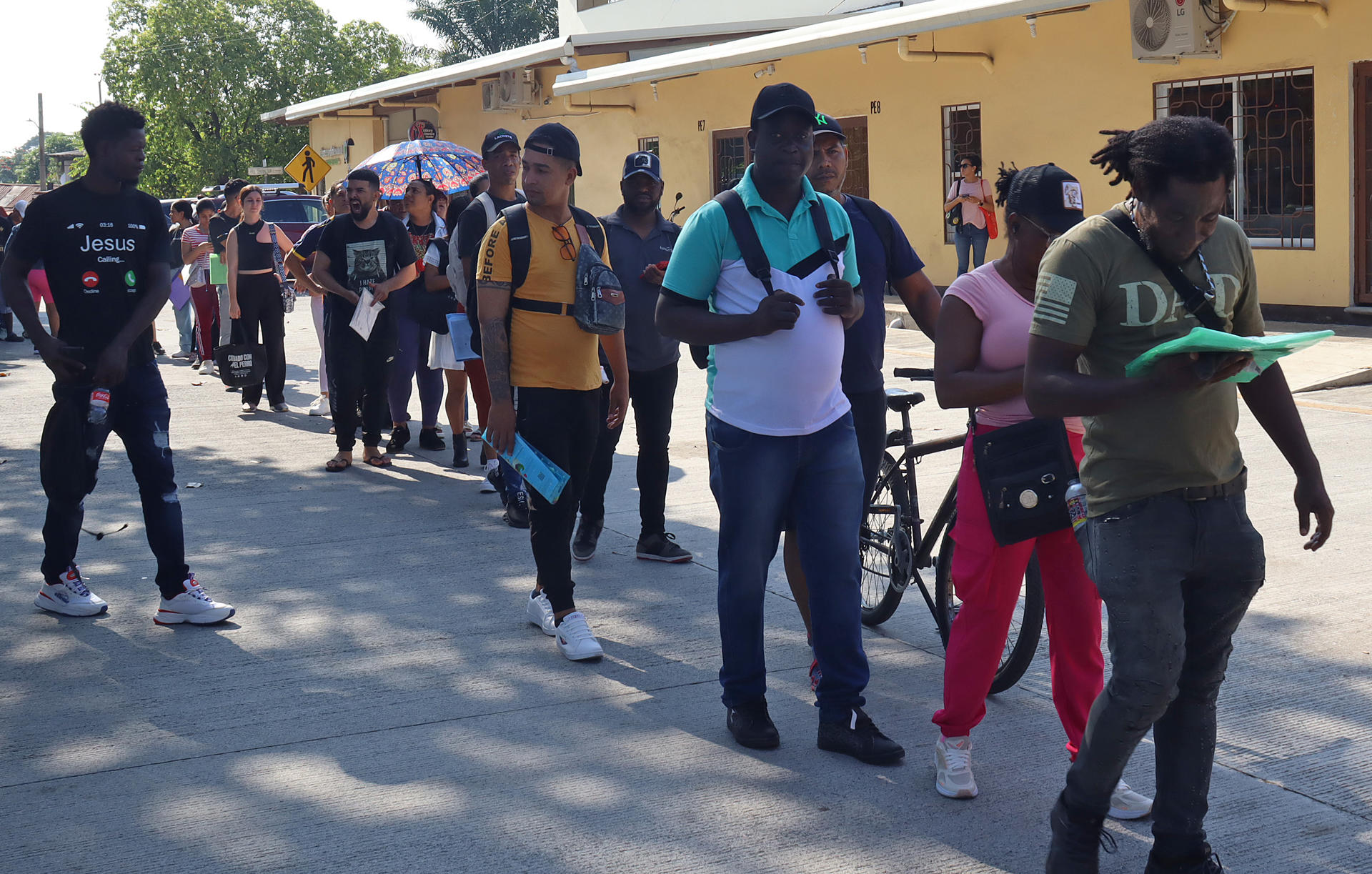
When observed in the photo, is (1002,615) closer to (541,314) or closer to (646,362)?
(541,314)

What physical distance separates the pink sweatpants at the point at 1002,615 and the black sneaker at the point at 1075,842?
0.67 metres

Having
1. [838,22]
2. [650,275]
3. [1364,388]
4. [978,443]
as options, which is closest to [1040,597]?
[978,443]

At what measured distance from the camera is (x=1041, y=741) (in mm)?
4355

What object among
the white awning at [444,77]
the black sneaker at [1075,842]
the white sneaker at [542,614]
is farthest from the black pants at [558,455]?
the white awning at [444,77]

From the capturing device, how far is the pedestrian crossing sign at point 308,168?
2622cm

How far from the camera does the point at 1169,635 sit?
9.96 ft

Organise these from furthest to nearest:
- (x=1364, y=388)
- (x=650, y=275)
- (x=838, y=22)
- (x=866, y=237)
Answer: (x=838, y=22) → (x=1364, y=388) → (x=650, y=275) → (x=866, y=237)

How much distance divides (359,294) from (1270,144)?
1066 cm

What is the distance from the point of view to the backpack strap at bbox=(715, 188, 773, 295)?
4.09 metres

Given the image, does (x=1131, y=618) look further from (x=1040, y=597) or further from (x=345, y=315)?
(x=345, y=315)

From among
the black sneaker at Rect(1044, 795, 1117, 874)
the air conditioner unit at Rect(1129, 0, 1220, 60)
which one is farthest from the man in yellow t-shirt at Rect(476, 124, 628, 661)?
the air conditioner unit at Rect(1129, 0, 1220, 60)

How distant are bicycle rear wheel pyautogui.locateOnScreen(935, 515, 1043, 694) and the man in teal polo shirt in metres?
0.38

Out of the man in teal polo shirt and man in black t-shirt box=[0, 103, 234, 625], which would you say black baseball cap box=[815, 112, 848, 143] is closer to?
the man in teal polo shirt

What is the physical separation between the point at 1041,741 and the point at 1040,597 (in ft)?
1.45
